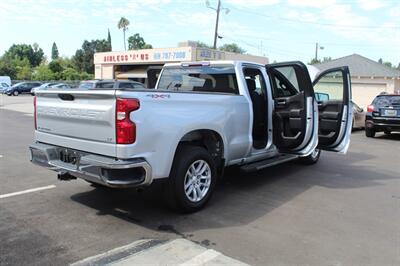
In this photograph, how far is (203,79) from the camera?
6.98 meters

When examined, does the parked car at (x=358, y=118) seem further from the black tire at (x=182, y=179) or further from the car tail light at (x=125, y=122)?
the car tail light at (x=125, y=122)

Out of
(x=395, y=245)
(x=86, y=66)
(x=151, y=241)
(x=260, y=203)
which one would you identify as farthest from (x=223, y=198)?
(x=86, y=66)

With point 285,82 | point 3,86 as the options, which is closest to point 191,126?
point 285,82

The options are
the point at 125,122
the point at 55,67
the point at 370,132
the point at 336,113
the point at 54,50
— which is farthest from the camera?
the point at 54,50

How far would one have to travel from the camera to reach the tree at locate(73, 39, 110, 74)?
338 ft

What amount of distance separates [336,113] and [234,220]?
11.9 ft

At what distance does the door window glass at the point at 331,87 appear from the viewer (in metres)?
7.66

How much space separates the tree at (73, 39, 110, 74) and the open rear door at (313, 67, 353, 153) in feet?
326

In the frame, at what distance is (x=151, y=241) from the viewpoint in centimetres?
440

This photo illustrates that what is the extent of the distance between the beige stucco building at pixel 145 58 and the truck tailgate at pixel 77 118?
28.9 m

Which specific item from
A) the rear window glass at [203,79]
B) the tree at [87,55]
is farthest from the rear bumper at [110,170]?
the tree at [87,55]

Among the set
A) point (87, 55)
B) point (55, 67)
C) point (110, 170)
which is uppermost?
point (87, 55)

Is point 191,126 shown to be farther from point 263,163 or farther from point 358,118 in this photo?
point 358,118

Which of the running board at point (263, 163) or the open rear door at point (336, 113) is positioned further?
the open rear door at point (336, 113)
